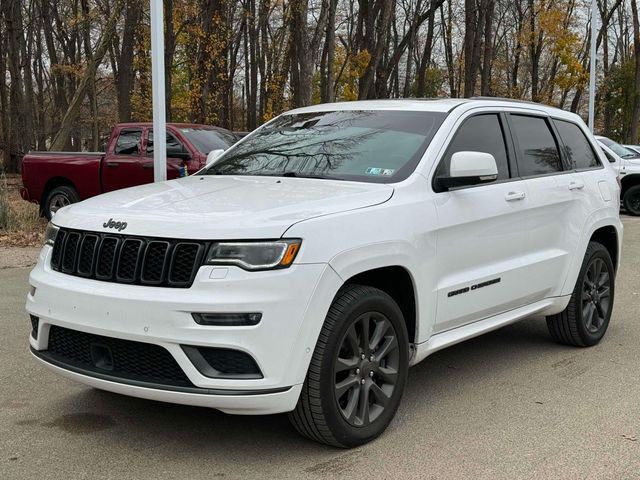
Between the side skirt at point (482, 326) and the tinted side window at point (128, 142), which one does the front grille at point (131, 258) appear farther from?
the tinted side window at point (128, 142)

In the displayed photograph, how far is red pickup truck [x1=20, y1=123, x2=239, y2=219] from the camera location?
1189 centimetres

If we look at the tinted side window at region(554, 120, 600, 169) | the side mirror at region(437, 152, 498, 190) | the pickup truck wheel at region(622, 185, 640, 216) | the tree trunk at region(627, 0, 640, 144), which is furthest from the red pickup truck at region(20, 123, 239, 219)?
the tree trunk at region(627, 0, 640, 144)

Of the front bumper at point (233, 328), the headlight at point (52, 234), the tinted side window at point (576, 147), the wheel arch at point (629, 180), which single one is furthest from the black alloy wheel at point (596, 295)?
the wheel arch at point (629, 180)

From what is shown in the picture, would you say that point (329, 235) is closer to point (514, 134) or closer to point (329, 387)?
point (329, 387)

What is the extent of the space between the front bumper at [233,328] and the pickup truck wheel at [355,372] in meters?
0.12

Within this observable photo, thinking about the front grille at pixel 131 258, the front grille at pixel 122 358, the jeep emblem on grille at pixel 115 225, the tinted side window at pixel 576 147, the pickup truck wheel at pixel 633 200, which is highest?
the tinted side window at pixel 576 147

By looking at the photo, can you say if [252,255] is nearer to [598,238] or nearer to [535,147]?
[535,147]

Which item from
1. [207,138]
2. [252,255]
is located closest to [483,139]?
[252,255]

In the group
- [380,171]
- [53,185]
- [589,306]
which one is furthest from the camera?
[53,185]

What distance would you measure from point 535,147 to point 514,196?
74 centimetres

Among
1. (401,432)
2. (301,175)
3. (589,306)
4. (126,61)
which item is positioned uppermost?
(126,61)

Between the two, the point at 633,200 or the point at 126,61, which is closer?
the point at 633,200

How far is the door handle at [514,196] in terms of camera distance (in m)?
4.83

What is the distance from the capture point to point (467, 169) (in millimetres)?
4227
